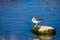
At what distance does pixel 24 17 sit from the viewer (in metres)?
3.18

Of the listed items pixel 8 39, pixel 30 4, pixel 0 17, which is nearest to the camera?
pixel 8 39

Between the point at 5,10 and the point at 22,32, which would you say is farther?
the point at 5,10

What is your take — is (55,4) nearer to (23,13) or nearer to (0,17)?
(23,13)

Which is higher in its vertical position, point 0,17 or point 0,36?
point 0,17

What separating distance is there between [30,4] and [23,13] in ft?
1.53

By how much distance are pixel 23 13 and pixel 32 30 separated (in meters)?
0.69

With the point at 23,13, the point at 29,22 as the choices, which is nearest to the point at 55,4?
the point at 23,13

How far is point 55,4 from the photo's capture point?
3822mm

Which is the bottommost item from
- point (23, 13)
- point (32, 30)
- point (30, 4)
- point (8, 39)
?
point (8, 39)

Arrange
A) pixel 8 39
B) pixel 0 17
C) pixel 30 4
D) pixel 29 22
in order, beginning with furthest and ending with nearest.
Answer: pixel 30 4, pixel 0 17, pixel 29 22, pixel 8 39

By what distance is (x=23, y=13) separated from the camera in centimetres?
334

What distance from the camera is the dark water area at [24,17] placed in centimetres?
264

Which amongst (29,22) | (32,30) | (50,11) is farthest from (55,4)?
(32,30)

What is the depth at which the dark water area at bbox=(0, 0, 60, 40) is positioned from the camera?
264cm
